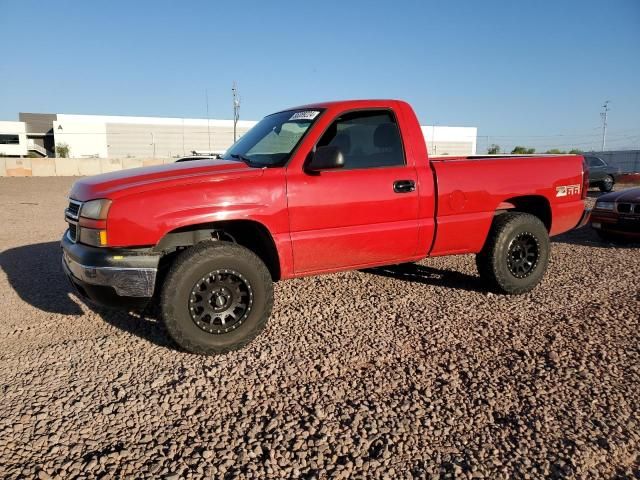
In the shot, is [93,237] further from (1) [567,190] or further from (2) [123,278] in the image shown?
(1) [567,190]

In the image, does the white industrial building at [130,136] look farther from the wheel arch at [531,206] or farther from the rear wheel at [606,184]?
the wheel arch at [531,206]

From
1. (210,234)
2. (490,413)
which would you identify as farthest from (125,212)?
(490,413)

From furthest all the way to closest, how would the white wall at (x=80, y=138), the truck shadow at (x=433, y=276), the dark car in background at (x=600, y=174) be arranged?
the white wall at (x=80, y=138)
the dark car in background at (x=600, y=174)
the truck shadow at (x=433, y=276)

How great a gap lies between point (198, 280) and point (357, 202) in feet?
4.61

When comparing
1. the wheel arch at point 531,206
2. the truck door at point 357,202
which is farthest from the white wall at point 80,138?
the wheel arch at point 531,206

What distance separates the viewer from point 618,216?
7.13 m

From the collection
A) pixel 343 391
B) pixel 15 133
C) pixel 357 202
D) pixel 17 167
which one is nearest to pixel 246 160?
pixel 357 202

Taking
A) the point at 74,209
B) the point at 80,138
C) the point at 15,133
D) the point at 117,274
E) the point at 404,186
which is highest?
the point at 15,133

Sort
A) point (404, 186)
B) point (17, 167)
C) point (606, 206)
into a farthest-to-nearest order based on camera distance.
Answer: point (17, 167) < point (606, 206) < point (404, 186)

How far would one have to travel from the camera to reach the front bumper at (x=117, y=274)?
306cm

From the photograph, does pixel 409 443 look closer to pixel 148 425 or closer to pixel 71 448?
pixel 148 425

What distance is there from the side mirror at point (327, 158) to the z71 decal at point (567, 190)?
2635 mm

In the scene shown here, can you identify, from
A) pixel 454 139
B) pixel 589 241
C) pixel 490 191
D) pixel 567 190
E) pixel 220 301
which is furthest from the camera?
pixel 454 139

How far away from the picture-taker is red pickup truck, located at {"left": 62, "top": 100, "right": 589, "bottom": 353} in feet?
10.3
